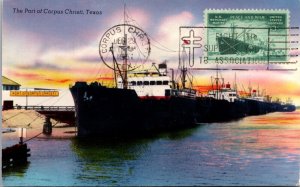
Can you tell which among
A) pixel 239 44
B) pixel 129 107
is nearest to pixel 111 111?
pixel 129 107

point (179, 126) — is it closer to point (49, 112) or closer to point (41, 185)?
point (49, 112)

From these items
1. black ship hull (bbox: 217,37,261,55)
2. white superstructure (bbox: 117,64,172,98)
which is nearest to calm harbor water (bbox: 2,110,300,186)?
black ship hull (bbox: 217,37,261,55)

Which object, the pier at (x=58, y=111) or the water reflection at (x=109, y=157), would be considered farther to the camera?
the pier at (x=58, y=111)

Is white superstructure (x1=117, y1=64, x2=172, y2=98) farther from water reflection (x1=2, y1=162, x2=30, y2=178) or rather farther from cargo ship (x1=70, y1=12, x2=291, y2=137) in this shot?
water reflection (x1=2, y1=162, x2=30, y2=178)

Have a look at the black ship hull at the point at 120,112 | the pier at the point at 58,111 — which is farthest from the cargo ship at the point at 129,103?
the pier at the point at 58,111

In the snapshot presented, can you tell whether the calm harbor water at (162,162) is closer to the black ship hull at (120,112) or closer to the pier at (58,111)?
the black ship hull at (120,112)

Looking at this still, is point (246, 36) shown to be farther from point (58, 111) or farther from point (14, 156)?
point (58, 111)

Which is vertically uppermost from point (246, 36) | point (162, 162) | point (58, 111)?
point (246, 36)
